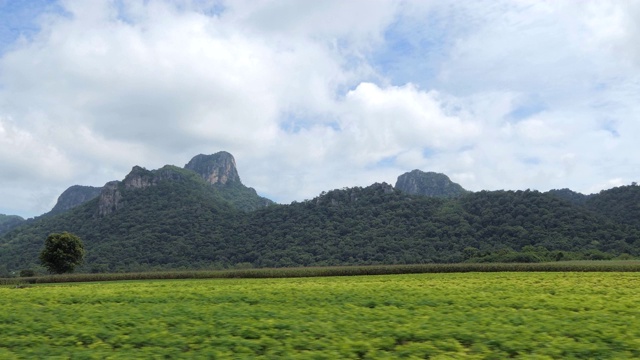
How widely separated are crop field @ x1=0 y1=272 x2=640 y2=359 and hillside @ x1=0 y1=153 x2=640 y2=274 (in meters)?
68.5

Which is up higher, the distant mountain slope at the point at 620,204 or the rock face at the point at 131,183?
the rock face at the point at 131,183

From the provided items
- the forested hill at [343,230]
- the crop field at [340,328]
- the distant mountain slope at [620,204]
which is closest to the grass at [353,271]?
the forested hill at [343,230]

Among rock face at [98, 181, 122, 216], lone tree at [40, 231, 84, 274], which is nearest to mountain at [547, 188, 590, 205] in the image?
lone tree at [40, 231, 84, 274]

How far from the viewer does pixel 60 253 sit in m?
77.8

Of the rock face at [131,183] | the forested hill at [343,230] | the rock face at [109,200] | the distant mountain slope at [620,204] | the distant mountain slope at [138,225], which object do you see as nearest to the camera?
the forested hill at [343,230]

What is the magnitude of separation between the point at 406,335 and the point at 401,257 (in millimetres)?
92098

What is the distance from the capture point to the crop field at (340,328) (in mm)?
11062

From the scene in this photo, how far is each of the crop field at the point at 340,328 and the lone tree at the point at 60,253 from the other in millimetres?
66032

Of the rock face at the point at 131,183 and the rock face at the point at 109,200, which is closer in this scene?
the rock face at the point at 109,200

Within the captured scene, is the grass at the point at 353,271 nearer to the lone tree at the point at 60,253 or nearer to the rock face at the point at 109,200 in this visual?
the lone tree at the point at 60,253

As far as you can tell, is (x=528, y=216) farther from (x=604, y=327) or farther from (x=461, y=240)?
(x=604, y=327)

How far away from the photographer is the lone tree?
78188 mm

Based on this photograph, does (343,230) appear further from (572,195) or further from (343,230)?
(572,195)

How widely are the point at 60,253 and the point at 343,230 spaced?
70.9 m
